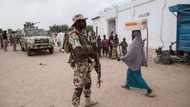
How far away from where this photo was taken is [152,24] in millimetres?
17453

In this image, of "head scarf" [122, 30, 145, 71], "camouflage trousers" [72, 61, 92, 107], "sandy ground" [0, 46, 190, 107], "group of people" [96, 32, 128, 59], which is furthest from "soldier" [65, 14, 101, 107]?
"group of people" [96, 32, 128, 59]

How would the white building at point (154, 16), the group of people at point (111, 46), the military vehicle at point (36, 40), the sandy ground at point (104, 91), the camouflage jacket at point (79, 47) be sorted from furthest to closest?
the military vehicle at point (36, 40)
the white building at point (154, 16)
the group of people at point (111, 46)
the sandy ground at point (104, 91)
the camouflage jacket at point (79, 47)

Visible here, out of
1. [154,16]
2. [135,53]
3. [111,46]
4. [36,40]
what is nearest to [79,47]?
[135,53]

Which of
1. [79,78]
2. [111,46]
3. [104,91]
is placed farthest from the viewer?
[111,46]

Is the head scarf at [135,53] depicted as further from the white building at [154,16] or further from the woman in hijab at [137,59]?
the white building at [154,16]

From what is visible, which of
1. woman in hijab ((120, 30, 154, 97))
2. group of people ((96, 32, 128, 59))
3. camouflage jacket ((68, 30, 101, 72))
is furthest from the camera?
group of people ((96, 32, 128, 59))

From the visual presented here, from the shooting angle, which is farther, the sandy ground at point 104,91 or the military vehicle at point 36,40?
the military vehicle at point 36,40

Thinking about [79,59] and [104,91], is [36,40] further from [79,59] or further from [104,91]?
[79,59]

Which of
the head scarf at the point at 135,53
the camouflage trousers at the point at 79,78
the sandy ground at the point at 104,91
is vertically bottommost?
the sandy ground at the point at 104,91

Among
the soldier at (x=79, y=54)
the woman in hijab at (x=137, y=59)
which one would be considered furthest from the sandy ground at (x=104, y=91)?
the soldier at (x=79, y=54)

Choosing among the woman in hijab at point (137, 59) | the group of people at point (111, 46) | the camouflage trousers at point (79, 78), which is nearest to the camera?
the camouflage trousers at point (79, 78)

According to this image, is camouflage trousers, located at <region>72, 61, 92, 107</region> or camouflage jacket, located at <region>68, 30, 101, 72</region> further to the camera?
camouflage trousers, located at <region>72, 61, 92, 107</region>

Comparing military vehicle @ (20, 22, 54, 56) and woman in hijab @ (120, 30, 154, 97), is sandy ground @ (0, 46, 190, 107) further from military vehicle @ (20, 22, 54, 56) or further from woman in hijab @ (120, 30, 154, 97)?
military vehicle @ (20, 22, 54, 56)

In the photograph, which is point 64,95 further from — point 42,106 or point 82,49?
point 82,49
